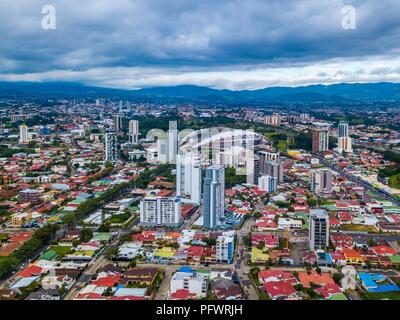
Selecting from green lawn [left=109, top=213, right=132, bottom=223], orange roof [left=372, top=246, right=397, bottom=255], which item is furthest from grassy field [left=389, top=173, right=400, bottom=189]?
green lawn [left=109, top=213, right=132, bottom=223]

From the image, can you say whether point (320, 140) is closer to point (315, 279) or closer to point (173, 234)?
point (173, 234)

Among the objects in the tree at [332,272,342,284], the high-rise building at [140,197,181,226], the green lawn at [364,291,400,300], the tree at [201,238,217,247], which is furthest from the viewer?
the high-rise building at [140,197,181,226]

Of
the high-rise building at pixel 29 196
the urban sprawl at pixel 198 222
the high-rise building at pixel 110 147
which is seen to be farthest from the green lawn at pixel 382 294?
the high-rise building at pixel 110 147

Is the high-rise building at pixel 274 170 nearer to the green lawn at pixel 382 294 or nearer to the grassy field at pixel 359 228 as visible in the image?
the grassy field at pixel 359 228

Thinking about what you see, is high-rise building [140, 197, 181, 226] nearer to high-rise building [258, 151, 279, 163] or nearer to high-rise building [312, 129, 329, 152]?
high-rise building [258, 151, 279, 163]

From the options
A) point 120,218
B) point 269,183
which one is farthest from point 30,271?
point 269,183

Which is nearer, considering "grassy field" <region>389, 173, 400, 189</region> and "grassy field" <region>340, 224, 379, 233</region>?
"grassy field" <region>340, 224, 379, 233</region>
